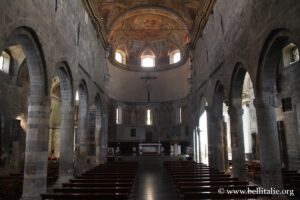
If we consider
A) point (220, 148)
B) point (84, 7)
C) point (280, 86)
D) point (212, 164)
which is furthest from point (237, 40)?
point (84, 7)

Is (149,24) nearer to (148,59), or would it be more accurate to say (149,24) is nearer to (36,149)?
(148,59)

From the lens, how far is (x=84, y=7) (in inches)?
728

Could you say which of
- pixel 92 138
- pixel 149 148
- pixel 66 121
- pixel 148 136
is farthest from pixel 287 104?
pixel 148 136

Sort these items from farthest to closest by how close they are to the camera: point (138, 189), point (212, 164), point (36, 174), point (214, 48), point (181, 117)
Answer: point (181, 117) → point (212, 164) → point (214, 48) → point (138, 189) → point (36, 174)

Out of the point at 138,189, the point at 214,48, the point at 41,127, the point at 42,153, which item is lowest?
the point at 138,189

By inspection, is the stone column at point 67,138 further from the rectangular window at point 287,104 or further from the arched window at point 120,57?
the arched window at point 120,57

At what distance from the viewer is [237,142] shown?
46.8ft

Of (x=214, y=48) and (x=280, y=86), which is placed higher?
(x=214, y=48)

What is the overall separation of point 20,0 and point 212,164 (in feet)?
54.8

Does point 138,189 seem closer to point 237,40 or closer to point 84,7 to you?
point 237,40

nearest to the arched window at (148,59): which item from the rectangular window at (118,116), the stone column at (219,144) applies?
the rectangular window at (118,116)

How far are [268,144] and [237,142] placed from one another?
3.58 m

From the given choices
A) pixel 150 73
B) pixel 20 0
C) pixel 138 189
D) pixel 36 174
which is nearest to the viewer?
pixel 20 0

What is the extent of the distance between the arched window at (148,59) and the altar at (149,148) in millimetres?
14297
